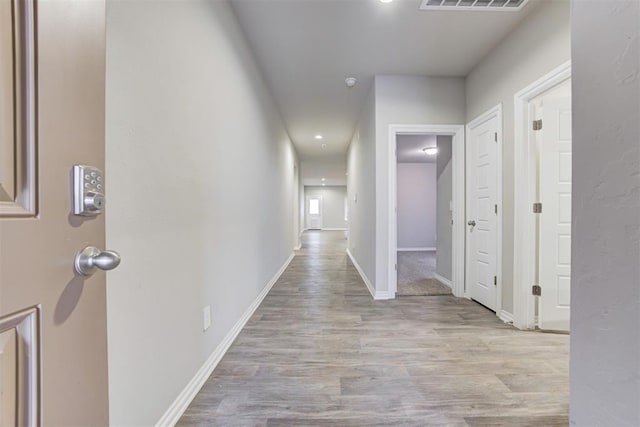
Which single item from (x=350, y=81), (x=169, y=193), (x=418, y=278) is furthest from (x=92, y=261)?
(x=418, y=278)

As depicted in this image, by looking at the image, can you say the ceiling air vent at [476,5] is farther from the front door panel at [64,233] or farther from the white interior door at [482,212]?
the front door panel at [64,233]

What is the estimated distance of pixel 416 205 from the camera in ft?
25.2

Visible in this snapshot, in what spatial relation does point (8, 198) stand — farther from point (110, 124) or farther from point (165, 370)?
point (165, 370)

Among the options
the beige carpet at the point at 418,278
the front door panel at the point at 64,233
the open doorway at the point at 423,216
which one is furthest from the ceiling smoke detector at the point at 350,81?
the front door panel at the point at 64,233

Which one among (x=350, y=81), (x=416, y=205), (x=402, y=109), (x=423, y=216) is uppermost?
(x=350, y=81)

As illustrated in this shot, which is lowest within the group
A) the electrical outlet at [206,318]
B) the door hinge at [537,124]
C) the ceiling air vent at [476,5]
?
the electrical outlet at [206,318]

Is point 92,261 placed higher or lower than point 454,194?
lower

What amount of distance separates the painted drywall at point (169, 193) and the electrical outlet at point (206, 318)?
0.03 meters

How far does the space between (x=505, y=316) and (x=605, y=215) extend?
2.28 meters

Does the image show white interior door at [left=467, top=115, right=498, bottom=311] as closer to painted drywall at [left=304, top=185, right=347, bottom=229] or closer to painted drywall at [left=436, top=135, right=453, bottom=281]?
painted drywall at [left=436, top=135, right=453, bottom=281]

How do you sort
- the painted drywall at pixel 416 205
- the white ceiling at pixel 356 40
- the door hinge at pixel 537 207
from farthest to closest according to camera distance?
the painted drywall at pixel 416 205 < the door hinge at pixel 537 207 < the white ceiling at pixel 356 40

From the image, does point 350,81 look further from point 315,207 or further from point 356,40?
point 315,207

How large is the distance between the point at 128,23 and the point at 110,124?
41 centimetres

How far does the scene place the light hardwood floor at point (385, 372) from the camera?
1.42 metres
